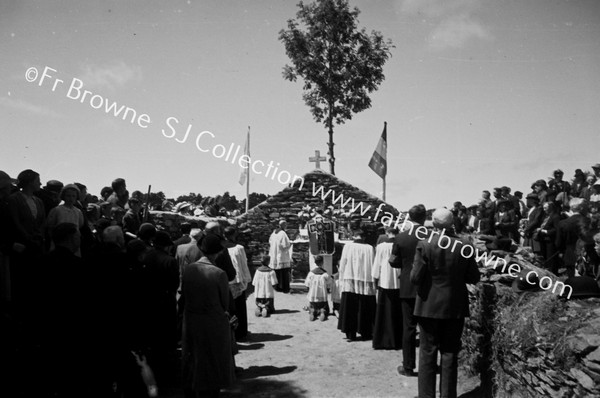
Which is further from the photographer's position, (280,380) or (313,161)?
(313,161)

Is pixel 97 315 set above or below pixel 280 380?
above

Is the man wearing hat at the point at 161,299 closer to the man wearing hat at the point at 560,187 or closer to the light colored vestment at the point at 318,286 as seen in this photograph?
the light colored vestment at the point at 318,286

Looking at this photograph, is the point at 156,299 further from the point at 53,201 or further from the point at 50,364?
the point at 53,201

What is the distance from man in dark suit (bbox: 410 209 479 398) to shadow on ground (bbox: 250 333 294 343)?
3.63 meters

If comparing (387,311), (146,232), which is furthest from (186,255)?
(387,311)

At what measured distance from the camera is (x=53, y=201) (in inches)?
269

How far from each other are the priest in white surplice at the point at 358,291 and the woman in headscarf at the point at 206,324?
3.75 m

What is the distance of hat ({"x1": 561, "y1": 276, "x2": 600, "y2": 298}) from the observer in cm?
462

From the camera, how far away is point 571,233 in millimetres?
8258

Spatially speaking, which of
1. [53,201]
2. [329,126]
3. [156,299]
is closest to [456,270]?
[156,299]

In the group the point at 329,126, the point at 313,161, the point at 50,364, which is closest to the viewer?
the point at 50,364

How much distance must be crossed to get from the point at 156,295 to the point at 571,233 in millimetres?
7198

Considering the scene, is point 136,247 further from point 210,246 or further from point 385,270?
point 385,270

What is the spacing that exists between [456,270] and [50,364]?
4095mm
